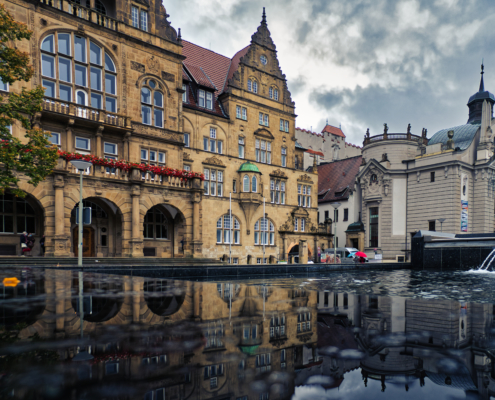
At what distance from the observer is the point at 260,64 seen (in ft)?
134

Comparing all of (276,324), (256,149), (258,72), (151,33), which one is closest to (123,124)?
(151,33)

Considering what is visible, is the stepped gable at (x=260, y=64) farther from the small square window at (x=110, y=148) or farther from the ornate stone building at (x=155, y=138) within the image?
the small square window at (x=110, y=148)

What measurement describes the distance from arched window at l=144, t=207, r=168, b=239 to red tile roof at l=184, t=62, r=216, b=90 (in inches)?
545

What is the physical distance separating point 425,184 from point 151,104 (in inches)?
1409

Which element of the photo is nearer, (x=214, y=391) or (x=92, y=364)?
(x=214, y=391)

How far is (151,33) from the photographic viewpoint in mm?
29609

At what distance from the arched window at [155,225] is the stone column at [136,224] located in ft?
13.5

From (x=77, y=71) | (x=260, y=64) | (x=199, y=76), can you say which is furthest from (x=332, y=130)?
(x=77, y=71)

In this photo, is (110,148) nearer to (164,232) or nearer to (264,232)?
(164,232)

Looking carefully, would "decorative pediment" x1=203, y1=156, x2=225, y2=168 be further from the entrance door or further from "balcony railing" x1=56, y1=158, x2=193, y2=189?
the entrance door

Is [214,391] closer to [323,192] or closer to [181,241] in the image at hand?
[181,241]

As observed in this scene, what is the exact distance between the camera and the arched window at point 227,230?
1390 inches

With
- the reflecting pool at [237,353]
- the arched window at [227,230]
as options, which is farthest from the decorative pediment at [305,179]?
the reflecting pool at [237,353]

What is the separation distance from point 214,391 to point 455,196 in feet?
164
